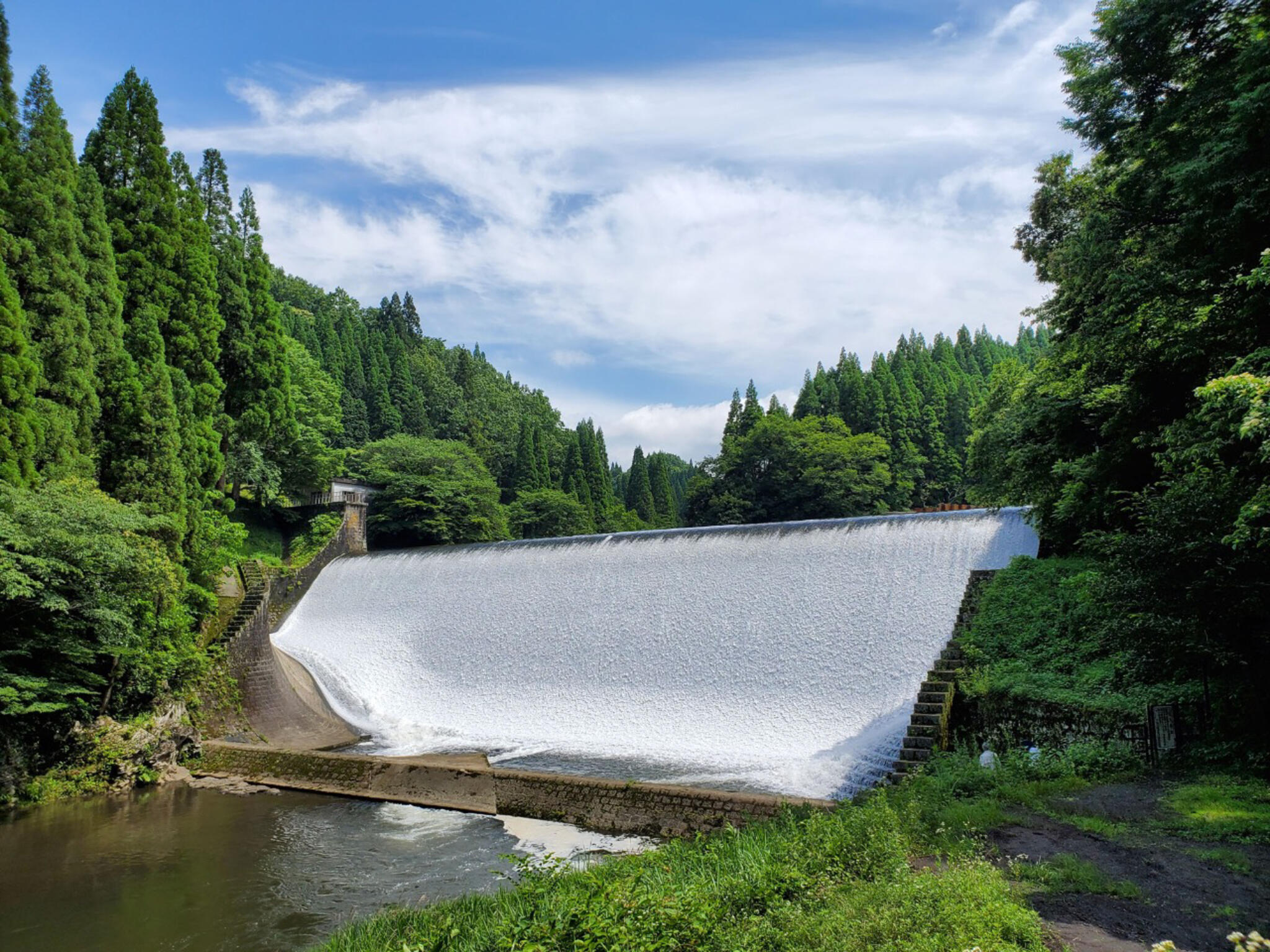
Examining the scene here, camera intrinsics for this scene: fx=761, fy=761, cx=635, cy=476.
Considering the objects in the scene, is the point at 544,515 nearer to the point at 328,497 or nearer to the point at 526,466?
the point at 526,466

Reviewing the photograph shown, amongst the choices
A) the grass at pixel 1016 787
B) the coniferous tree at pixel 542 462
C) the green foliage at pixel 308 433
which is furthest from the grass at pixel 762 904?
the coniferous tree at pixel 542 462

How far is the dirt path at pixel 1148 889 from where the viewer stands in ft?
12.1

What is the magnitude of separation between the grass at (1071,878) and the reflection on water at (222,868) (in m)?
4.53

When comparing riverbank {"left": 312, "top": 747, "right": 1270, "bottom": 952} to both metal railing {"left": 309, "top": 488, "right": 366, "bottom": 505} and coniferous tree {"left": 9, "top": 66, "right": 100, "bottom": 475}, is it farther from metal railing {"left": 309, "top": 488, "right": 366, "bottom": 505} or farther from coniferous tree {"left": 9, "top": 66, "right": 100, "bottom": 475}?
metal railing {"left": 309, "top": 488, "right": 366, "bottom": 505}

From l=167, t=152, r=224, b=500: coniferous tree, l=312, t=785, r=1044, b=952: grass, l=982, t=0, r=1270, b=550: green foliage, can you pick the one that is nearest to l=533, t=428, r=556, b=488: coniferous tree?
l=167, t=152, r=224, b=500: coniferous tree

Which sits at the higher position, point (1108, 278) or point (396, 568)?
point (1108, 278)

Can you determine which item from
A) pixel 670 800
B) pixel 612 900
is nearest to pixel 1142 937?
pixel 612 900

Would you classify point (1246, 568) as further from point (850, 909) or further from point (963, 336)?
point (963, 336)

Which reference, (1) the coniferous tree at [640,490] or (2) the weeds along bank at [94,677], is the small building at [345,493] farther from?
(1) the coniferous tree at [640,490]

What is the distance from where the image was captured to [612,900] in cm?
436

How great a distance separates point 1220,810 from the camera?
5.32 meters

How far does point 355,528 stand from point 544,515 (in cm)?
1239

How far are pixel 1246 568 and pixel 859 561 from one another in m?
6.51

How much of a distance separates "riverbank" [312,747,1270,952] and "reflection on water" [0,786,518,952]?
49.5 inches
